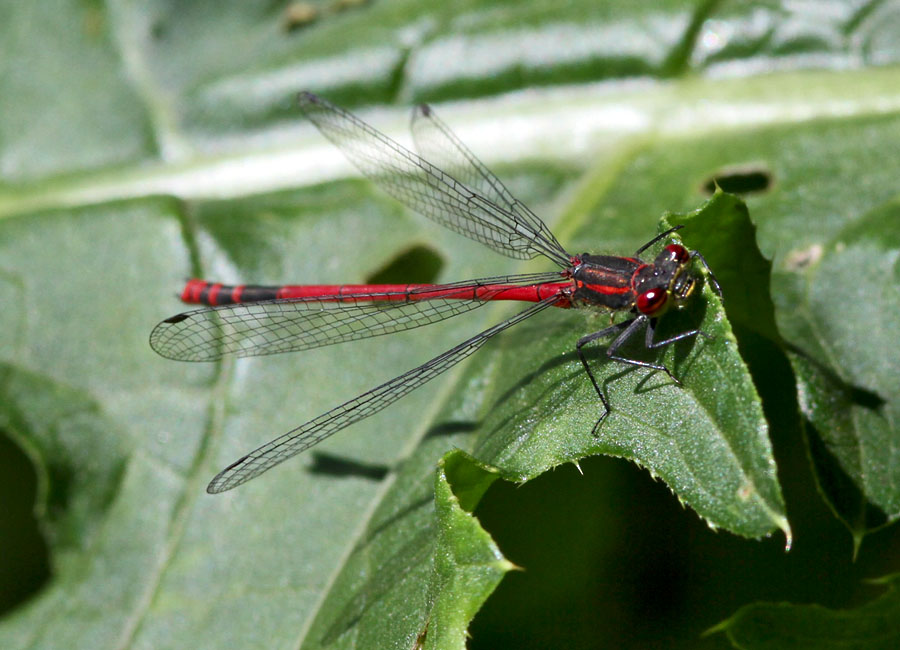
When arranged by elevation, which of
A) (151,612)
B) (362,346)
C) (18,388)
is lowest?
(151,612)

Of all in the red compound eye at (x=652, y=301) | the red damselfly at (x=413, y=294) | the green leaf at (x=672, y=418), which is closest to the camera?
the green leaf at (x=672, y=418)

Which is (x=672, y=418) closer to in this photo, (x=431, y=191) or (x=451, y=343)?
(x=451, y=343)

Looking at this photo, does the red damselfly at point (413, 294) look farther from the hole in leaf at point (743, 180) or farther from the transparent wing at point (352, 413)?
the hole in leaf at point (743, 180)

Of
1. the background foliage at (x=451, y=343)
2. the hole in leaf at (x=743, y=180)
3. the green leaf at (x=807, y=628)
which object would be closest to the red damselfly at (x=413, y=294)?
the background foliage at (x=451, y=343)

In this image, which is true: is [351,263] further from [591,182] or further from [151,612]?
[151,612]

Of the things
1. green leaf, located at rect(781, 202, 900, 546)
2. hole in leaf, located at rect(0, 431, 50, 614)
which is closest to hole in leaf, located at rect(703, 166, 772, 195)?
green leaf, located at rect(781, 202, 900, 546)

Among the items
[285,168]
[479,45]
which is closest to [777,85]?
[479,45]
